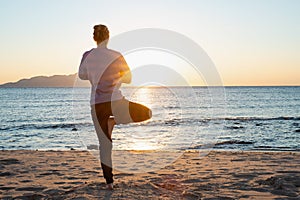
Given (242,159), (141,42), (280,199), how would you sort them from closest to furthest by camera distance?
(280,199) → (141,42) → (242,159)

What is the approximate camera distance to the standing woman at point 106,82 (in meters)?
5.31

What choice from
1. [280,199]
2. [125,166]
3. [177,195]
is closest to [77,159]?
[125,166]

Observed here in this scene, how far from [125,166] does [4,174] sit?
249cm

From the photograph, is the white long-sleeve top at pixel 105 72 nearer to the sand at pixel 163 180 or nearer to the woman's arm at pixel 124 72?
the woman's arm at pixel 124 72

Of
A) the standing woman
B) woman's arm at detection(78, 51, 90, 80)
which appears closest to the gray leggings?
the standing woman

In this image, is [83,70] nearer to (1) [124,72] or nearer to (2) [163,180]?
(1) [124,72]

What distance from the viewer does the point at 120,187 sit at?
5.81 m

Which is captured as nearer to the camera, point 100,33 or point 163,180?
point 100,33

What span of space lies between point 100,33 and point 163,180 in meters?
2.67

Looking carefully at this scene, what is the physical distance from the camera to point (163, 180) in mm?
6527

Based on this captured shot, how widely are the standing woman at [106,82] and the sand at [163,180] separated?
3.53ft

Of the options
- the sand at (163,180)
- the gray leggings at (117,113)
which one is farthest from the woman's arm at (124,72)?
the sand at (163,180)

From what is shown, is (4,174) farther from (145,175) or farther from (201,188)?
(201,188)

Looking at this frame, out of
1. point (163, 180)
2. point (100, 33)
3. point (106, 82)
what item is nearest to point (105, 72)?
point (106, 82)
